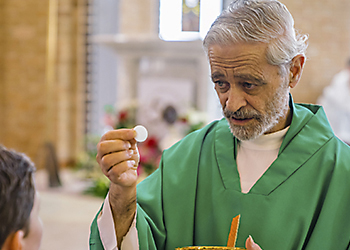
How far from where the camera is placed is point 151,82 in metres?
5.34

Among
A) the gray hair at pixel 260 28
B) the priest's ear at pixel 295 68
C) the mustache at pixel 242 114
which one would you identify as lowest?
the mustache at pixel 242 114

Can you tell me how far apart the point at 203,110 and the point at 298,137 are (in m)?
3.60

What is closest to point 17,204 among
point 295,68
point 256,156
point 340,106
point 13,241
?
point 13,241

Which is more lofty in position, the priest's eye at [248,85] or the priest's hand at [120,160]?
the priest's eye at [248,85]

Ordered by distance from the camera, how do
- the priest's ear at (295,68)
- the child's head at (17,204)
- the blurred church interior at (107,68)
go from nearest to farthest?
the child's head at (17,204) → the priest's ear at (295,68) → the blurred church interior at (107,68)

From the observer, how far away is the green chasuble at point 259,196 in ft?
4.98

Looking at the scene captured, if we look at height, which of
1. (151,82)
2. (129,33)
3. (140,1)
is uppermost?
(140,1)

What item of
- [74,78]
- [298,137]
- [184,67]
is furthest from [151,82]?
[298,137]

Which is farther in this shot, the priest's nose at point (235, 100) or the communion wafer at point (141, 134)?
the priest's nose at point (235, 100)

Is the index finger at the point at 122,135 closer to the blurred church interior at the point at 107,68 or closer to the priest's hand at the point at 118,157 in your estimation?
the priest's hand at the point at 118,157

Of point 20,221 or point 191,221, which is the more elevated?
point 20,221

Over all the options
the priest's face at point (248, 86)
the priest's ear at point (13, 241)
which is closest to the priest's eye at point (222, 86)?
the priest's face at point (248, 86)

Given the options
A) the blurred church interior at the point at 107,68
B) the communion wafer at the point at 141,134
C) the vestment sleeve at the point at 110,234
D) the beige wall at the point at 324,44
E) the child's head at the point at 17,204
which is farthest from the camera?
the beige wall at the point at 324,44

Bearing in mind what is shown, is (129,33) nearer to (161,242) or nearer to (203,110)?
(203,110)
